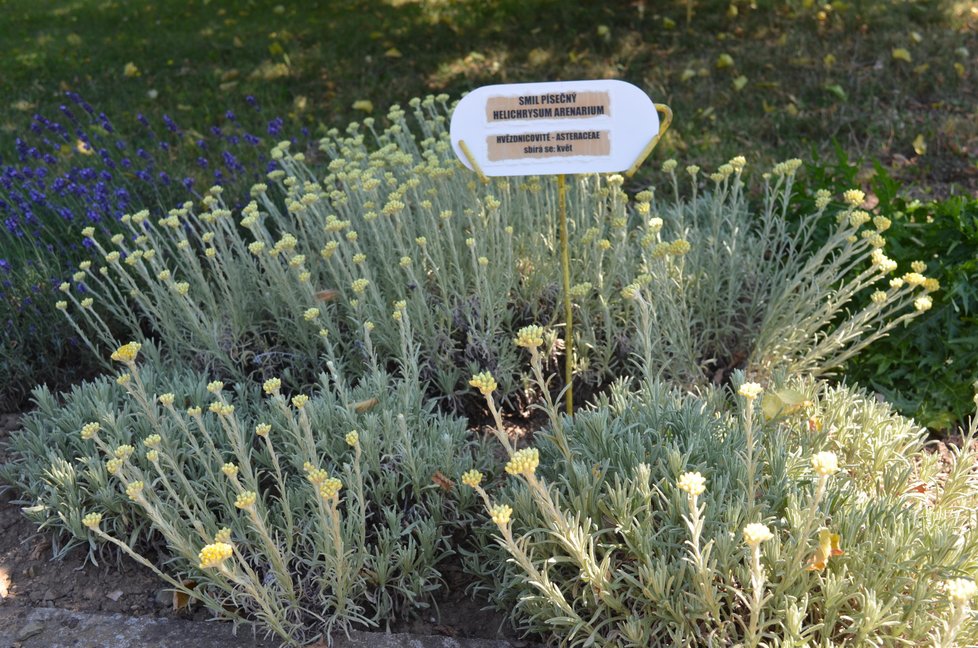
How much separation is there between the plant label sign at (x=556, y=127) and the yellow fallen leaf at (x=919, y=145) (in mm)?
3438

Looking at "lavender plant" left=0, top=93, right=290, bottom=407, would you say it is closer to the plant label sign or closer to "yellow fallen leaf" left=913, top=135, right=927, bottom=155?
the plant label sign

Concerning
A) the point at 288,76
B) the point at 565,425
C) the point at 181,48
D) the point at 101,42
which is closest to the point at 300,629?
the point at 565,425

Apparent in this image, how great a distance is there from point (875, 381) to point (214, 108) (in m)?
5.68

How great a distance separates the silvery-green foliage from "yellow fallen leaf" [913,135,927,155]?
10.7 ft

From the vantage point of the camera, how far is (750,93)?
605cm

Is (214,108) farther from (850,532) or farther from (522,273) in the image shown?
(850,532)

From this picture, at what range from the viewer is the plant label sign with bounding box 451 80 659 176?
252 cm

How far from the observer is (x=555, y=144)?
2582 millimetres

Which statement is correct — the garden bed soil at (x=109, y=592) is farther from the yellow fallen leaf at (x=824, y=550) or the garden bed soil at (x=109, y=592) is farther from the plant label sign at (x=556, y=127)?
the plant label sign at (x=556, y=127)

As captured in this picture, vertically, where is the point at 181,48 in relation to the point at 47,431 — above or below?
above

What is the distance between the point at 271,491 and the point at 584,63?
5.09 meters

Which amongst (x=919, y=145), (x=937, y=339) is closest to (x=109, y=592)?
(x=937, y=339)

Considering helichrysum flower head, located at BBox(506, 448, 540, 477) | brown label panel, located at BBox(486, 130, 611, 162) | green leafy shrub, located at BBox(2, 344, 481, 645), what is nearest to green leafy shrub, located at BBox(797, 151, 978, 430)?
brown label panel, located at BBox(486, 130, 611, 162)

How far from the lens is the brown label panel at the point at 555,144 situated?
8.41 ft
